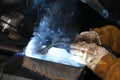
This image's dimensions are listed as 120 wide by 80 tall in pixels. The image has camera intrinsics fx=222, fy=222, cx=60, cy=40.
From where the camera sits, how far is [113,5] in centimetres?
189

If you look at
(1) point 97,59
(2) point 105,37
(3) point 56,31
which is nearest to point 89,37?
(2) point 105,37

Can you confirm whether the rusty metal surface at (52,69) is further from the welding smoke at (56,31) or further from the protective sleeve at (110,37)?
the protective sleeve at (110,37)

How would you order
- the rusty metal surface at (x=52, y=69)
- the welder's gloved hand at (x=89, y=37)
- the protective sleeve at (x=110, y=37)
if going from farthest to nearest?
the protective sleeve at (x=110, y=37) → the welder's gloved hand at (x=89, y=37) → the rusty metal surface at (x=52, y=69)

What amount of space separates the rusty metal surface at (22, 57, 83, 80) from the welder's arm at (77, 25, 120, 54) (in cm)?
34

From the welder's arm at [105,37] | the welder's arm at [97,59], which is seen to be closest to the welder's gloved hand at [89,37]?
the welder's arm at [105,37]

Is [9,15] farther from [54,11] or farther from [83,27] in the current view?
[83,27]

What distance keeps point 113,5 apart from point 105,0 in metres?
0.08

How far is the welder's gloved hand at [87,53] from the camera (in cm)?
134

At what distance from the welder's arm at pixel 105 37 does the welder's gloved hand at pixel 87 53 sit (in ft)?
0.53

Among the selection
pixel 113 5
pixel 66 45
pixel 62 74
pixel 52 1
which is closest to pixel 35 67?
pixel 62 74

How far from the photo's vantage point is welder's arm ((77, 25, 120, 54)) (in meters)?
1.58

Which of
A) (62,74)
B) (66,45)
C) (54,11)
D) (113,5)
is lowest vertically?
(62,74)

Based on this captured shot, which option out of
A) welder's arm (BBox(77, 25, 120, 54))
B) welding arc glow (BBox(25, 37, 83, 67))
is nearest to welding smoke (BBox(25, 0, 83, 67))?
welding arc glow (BBox(25, 37, 83, 67))

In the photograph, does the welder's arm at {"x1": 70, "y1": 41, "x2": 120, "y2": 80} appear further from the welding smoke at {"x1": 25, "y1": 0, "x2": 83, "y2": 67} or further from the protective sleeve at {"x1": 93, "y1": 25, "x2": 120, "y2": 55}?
the protective sleeve at {"x1": 93, "y1": 25, "x2": 120, "y2": 55}
